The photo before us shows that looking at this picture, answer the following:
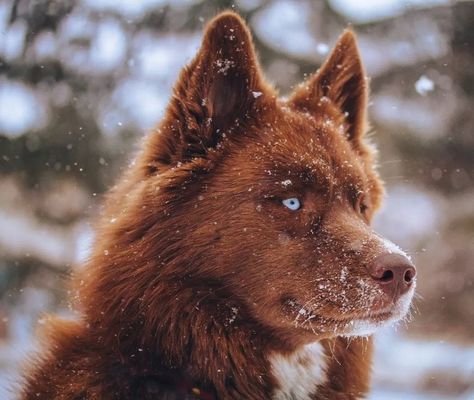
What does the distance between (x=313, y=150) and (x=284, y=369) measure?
1.21 m

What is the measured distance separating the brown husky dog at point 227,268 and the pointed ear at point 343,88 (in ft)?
1.72

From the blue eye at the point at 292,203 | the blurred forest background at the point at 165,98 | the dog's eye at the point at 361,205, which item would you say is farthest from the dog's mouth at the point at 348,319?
the blurred forest background at the point at 165,98

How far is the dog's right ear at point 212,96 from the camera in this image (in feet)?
11.5

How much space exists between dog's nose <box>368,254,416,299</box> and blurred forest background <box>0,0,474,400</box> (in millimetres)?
6643

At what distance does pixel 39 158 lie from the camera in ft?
34.5

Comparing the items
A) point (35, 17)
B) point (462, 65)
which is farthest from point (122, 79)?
point (462, 65)

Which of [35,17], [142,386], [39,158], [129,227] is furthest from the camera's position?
[39,158]

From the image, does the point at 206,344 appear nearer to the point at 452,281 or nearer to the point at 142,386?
the point at 142,386

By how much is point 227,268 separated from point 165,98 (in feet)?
22.1

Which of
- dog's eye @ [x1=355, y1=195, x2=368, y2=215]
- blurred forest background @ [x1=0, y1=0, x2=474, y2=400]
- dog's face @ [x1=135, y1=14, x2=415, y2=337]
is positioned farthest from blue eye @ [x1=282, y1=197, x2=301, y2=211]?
blurred forest background @ [x1=0, y1=0, x2=474, y2=400]

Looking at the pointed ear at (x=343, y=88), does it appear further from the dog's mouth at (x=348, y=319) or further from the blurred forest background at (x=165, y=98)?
the blurred forest background at (x=165, y=98)

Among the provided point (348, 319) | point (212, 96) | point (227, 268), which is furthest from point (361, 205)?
point (212, 96)

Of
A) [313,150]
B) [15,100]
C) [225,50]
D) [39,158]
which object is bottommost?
[39,158]

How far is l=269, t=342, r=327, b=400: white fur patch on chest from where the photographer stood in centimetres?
351
